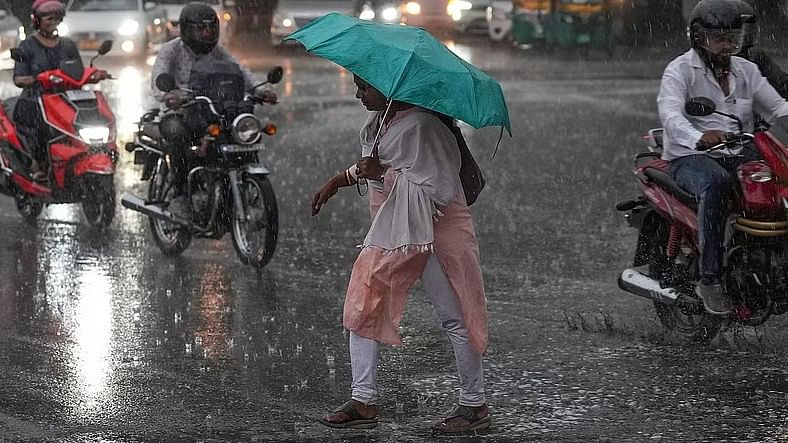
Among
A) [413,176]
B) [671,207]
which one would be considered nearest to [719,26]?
[671,207]

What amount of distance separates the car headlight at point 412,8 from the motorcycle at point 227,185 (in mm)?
27552

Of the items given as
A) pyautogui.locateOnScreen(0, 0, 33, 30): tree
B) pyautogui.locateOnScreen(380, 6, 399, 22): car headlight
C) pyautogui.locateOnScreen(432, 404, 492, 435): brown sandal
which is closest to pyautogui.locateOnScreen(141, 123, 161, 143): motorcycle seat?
pyautogui.locateOnScreen(432, 404, 492, 435): brown sandal

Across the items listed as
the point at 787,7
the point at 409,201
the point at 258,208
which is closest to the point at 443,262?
the point at 409,201

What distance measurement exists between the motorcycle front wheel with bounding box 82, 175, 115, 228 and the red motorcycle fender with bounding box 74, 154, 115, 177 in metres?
0.07

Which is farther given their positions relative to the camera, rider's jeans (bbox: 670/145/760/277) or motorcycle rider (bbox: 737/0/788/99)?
motorcycle rider (bbox: 737/0/788/99)

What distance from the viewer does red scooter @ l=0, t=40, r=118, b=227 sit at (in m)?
11.0

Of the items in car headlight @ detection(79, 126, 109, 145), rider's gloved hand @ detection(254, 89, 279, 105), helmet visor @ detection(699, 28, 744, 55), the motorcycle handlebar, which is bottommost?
car headlight @ detection(79, 126, 109, 145)

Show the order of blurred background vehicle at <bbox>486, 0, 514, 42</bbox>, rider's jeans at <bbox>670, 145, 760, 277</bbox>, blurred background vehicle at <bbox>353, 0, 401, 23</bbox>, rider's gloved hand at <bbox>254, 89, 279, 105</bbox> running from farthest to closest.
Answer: blurred background vehicle at <bbox>353, 0, 401, 23</bbox> < blurred background vehicle at <bbox>486, 0, 514, 42</bbox> < rider's gloved hand at <bbox>254, 89, 279, 105</bbox> < rider's jeans at <bbox>670, 145, 760, 277</bbox>

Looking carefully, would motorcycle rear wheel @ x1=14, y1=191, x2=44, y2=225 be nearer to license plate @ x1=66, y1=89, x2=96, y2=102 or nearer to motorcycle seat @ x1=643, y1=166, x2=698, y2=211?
license plate @ x1=66, y1=89, x2=96, y2=102

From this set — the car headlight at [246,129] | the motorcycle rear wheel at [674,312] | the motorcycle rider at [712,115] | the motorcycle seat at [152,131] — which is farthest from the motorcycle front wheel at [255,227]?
the motorcycle rider at [712,115]

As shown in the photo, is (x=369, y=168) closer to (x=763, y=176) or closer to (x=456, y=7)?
(x=763, y=176)

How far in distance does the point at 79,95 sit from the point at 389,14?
2600 cm

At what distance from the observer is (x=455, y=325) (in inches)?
234

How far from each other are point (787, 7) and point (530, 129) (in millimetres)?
21456
